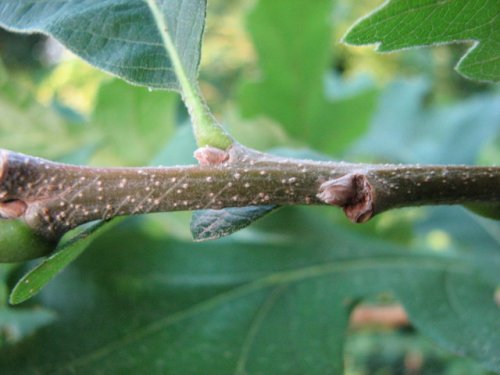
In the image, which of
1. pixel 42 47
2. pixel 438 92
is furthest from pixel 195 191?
pixel 42 47

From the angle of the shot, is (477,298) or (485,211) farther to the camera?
(477,298)

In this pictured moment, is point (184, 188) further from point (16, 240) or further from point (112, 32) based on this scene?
point (112, 32)

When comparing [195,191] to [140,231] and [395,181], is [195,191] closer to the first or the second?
[395,181]

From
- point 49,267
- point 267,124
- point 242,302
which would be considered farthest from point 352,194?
point 267,124

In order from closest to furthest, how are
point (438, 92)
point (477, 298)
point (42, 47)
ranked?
point (477, 298)
point (438, 92)
point (42, 47)

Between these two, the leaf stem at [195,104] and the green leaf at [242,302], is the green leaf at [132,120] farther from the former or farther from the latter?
the leaf stem at [195,104]
